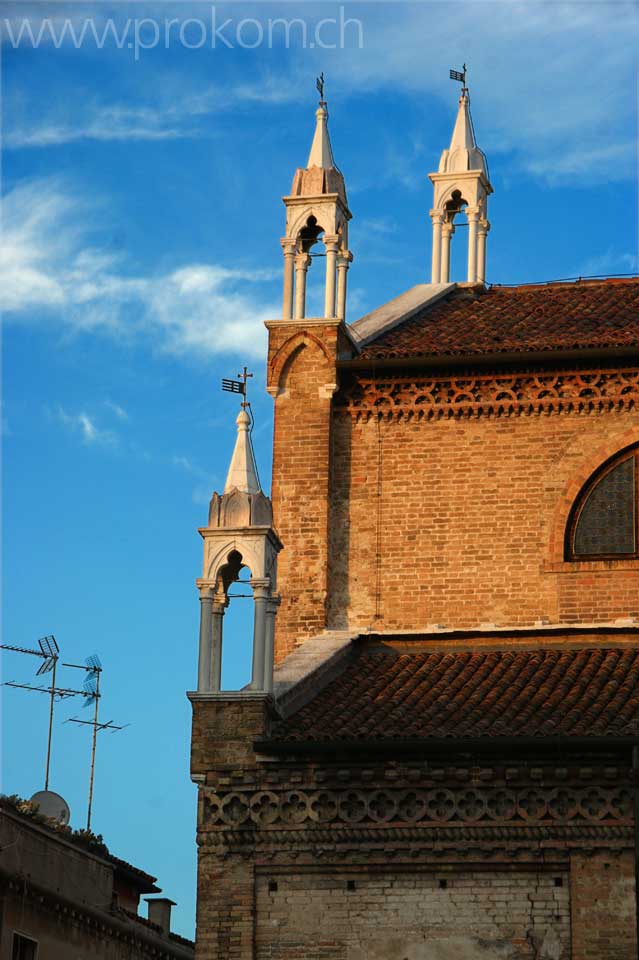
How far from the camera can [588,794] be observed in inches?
949

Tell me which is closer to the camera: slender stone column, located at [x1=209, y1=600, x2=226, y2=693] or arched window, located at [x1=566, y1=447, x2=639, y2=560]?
slender stone column, located at [x1=209, y1=600, x2=226, y2=693]

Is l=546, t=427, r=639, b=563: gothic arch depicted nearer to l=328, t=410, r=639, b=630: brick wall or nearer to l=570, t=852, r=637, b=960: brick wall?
l=328, t=410, r=639, b=630: brick wall

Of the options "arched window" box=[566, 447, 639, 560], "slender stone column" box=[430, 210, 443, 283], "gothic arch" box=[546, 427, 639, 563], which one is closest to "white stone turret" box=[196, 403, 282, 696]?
"gothic arch" box=[546, 427, 639, 563]

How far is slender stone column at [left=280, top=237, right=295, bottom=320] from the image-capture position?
3130 centimetres

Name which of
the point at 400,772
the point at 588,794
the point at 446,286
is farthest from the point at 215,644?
the point at 446,286

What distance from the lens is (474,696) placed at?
25.9 m

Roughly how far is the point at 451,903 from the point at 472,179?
15.2 metres

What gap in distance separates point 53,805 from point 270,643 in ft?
30.2

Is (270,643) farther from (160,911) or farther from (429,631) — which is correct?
(160,911)

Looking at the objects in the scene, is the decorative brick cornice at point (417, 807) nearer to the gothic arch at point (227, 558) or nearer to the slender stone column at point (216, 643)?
the slender stone column at point (216, 643)

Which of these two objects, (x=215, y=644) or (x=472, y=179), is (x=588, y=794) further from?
(x=472, y=179)

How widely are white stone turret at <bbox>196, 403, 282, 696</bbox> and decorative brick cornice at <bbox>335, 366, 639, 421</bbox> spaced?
3.73 m

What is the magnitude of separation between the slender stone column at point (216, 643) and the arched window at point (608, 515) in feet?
17.4

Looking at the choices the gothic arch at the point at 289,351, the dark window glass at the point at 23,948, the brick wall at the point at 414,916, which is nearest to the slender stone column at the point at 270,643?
the brick wall at the point at 414,916
